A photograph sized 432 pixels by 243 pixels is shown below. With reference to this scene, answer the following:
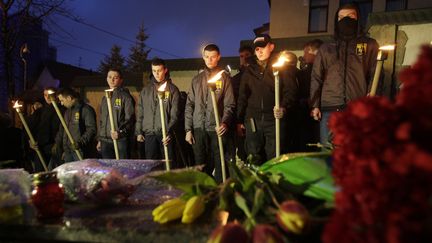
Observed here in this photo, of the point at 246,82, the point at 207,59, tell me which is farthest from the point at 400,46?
the point at 207,59

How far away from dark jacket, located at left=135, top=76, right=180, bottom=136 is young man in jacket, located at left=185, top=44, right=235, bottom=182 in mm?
386

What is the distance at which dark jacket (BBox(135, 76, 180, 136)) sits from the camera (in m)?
6.24

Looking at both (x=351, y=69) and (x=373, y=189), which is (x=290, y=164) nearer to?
(x=373, y=189)

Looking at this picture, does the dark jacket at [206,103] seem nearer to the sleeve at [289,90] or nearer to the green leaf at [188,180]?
the sleeve at [289,90]

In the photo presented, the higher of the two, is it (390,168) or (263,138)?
(390,168)

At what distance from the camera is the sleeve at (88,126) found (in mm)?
6898

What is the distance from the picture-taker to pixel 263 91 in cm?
530

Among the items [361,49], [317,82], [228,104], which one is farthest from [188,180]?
[228,104]

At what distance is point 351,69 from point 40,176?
12.1ft

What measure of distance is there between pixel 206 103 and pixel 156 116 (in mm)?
1034

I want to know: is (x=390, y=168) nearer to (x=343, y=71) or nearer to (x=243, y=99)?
(x=343, y=71)

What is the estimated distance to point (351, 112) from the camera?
100 centimetres

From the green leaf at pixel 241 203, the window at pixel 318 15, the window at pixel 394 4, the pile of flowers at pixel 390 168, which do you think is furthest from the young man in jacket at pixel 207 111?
the window at pixel 394 4

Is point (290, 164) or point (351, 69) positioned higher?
point (351, 69)
